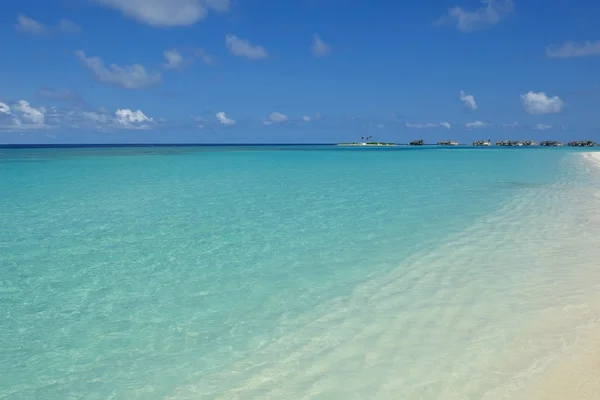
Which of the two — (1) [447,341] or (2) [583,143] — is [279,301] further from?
(2) [583,143]

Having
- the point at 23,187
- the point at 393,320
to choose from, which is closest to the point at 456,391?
the point at 393,320

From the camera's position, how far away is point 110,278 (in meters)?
6.77

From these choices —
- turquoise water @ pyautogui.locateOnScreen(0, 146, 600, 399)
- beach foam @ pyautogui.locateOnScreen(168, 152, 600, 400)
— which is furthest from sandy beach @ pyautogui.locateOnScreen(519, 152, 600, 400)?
turquoise water @ pyautogui.locateOnScreen(0, 146, 600, 399)

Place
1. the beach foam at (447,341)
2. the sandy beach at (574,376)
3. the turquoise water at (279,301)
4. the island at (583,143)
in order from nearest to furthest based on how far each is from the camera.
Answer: the sandy beach at (574,376) → the beach foam at (447,341) → the turquoise water at (279,301) → the island at (583,143)

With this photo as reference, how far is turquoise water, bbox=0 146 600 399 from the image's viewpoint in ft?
Answer: 12.7

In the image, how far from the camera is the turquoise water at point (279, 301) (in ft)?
12.7

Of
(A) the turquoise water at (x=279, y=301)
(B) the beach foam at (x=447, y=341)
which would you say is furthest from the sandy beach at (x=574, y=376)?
(A) the turquoise water at (x=279, y=301)

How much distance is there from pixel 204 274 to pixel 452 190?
1332cm

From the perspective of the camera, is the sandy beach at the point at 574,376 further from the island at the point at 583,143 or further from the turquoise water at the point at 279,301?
the island at the point at 583,143

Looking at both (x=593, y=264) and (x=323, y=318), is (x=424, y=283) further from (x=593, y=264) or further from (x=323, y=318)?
(x=593, y=264)

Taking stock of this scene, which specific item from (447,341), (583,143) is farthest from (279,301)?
(583,143)

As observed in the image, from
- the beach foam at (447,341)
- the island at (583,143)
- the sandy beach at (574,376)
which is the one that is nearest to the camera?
the sandy beach at (574,376)

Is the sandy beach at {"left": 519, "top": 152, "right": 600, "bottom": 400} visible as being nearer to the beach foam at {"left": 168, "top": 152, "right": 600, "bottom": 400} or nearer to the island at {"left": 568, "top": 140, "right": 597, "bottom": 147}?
the beach foam at {"left": 168, "top": 152, "right": 600, "bottom": 400}

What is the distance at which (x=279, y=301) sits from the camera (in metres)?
5.67
